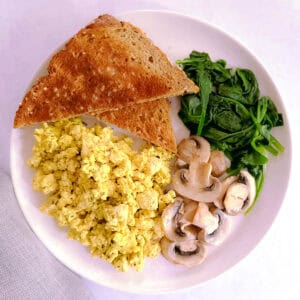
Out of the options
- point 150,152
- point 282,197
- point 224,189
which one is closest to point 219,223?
point 224,189

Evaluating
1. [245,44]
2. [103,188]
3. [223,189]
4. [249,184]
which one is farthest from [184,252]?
[245,44]

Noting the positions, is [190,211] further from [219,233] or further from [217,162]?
[217,162]

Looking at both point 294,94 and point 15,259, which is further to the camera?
point 294,94

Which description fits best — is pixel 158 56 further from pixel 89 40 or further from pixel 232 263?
pixel 232 263

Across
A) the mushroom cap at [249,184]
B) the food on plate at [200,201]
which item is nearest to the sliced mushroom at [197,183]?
the food on plate at [200,201]

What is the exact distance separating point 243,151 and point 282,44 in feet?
2.27

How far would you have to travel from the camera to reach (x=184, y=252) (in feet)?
8.52

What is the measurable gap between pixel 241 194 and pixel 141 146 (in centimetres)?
59

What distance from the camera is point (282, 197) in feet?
8.60

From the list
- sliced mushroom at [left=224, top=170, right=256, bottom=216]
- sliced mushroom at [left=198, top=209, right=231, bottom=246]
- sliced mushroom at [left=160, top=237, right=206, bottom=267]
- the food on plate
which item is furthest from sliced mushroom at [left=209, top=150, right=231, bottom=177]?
sliced mushroom at [left=160, top=237, right=206, bottom=267]

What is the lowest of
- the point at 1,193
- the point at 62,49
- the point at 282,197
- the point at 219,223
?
the point at 1,193

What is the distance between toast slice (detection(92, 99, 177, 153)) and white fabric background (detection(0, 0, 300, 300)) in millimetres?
575

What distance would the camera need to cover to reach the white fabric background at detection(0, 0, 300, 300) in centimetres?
275

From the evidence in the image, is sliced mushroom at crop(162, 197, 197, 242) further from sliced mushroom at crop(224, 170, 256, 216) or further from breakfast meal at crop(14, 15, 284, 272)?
sliced mushroom at crop(224, 170, 256, 216)
